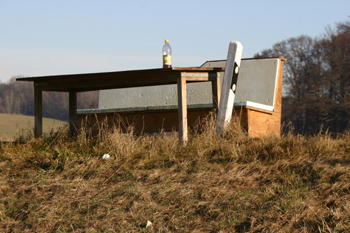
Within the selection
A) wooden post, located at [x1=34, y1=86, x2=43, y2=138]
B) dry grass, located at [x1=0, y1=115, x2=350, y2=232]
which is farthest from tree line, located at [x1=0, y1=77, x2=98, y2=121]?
dry grass, located at [x1=0, y1=115, x2=350, y2=232]

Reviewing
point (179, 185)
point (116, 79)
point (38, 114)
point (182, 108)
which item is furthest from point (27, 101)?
point (179, 185)

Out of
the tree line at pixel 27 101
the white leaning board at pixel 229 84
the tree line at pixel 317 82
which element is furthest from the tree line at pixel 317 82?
the tree line at pixel 27 101

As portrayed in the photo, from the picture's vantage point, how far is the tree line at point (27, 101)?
247 feet

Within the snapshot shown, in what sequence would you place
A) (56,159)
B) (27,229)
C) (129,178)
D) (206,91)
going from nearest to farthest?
(27,229)
(129,178)
(56,159)
(206,91)

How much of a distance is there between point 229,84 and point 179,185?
10.2ft

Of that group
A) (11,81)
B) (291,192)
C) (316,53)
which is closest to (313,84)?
(316,53)

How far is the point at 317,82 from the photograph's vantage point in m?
36.0

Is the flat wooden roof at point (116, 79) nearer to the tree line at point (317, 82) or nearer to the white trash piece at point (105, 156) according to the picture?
the white trash piece at point (105, 156)

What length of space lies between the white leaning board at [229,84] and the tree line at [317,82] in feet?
83.7

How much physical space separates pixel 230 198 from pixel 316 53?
35799 millimetres

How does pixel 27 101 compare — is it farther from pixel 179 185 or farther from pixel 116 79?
pixel 179 185

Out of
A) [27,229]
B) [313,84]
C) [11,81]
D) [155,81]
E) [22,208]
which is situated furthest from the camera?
[11,81]

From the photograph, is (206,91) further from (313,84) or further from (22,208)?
(313,84)

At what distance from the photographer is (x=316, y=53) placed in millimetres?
38406
